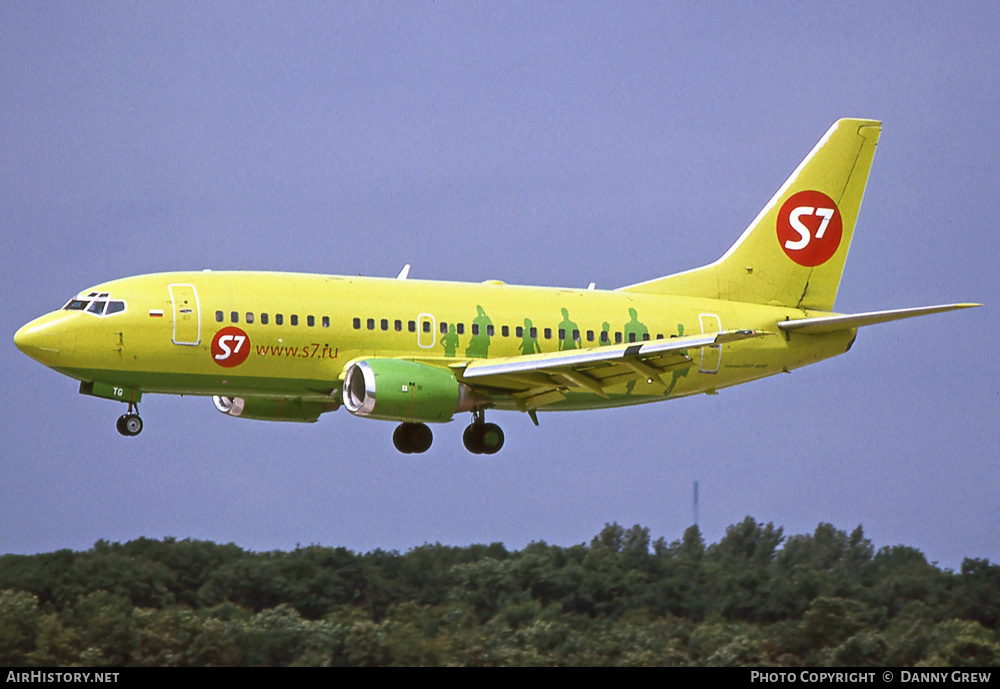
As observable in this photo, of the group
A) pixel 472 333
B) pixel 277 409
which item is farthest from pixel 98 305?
pixel 472 333

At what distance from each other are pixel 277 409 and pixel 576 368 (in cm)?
1036

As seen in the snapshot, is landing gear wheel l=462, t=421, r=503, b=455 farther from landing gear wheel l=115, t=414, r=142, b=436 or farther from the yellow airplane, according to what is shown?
landing gear wheel l=115, t=414, r=142, b=436

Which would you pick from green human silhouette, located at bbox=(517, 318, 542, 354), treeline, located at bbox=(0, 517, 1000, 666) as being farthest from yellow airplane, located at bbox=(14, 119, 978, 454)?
treeline, located at bbox=(0, 517, 1000, 666)

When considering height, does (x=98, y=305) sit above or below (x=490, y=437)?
above

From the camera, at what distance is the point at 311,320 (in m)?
60.7

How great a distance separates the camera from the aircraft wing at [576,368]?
59.5 meters

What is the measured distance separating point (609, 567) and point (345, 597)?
9652mm

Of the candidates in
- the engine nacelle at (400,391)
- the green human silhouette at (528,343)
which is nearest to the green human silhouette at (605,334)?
the green human silhouette at (528,343)

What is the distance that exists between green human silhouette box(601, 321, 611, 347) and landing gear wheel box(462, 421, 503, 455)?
427 cm

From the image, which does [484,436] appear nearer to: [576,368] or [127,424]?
[576,368]

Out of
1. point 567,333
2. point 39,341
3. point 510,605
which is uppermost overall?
point 567,333

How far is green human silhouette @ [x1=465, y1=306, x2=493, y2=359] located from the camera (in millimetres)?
62938

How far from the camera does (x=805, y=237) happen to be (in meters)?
70.4
